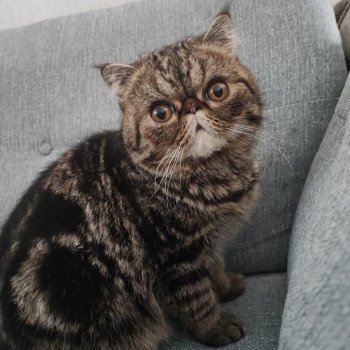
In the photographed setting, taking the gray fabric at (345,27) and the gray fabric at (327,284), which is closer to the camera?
the gray fabric at (327,284)

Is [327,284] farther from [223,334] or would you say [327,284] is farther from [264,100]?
[264,100]

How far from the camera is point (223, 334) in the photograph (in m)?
0.99

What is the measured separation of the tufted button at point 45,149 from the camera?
1422 mm

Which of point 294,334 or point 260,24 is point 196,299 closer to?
point 294,334

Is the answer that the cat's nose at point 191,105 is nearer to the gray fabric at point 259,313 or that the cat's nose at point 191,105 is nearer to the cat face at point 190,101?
the cat face at point 190,101

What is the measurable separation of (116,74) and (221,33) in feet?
0.92

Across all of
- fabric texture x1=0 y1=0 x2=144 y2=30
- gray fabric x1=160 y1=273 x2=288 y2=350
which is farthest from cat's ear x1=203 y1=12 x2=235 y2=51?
fabric texture x1=0 y1=0 x2=144 y2=30

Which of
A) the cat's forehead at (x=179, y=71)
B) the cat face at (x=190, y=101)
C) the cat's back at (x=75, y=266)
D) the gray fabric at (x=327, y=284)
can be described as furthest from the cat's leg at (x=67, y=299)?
the gray fabric at (x=327, y=284)

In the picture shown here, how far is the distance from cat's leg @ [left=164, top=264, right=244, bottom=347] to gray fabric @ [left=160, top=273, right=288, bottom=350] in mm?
27

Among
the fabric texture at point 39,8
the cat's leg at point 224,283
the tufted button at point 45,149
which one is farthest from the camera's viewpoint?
the fabric texture at point 39,8

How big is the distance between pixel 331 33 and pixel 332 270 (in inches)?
36.3

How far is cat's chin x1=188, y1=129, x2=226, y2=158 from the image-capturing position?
36.4 inches

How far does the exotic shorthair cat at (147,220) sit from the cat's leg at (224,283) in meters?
0.09

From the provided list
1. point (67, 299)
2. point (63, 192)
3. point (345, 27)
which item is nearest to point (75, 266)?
point (67, 299)
